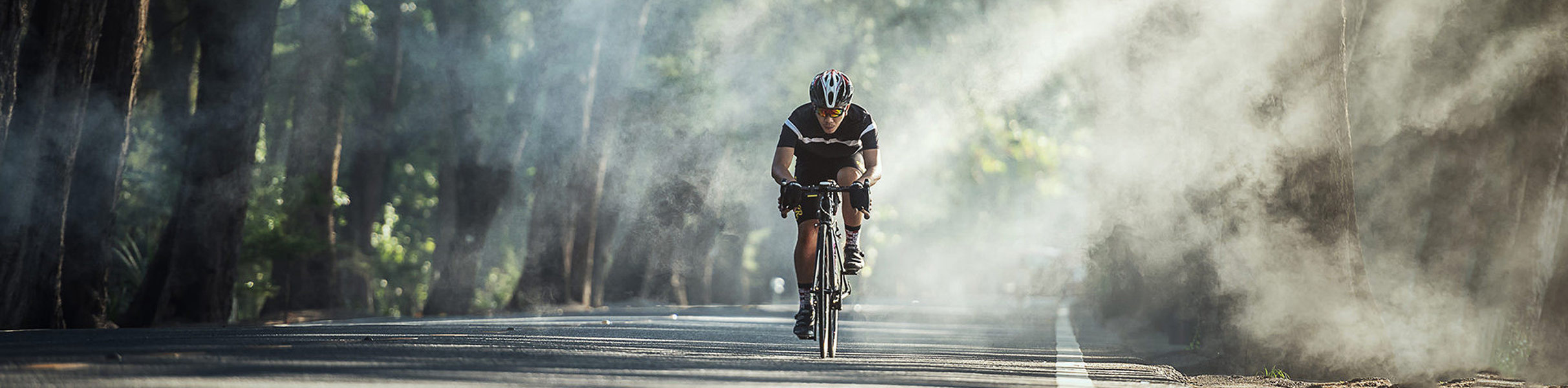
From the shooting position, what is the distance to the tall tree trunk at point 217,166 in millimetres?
19234

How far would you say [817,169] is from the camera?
10.5 m

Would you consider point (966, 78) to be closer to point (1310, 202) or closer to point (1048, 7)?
point (1048, 7)

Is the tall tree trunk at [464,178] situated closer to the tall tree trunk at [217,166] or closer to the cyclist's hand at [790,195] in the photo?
the tall tree trunk at [217,166]

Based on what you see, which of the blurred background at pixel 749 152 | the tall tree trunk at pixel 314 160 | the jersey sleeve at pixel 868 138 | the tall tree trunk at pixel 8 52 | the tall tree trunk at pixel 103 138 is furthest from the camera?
the tall tree trunk at pixel 314 160

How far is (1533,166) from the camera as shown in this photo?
49.1ft

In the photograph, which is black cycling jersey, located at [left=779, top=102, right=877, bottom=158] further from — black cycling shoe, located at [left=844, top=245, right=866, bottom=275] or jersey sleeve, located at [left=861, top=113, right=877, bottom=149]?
black cycling shoe, located at [left=844, top=245, right=866, bottom=275]

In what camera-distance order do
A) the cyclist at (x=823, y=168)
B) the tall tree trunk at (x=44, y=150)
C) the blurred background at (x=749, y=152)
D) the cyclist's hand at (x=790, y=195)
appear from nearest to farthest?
the cyclist's hand at (x=790, y=195) < the cyclist at (x=823, y=168) < the blurred background at (x=749, y=152) < the tall tree trunk at (x=44, y=150)

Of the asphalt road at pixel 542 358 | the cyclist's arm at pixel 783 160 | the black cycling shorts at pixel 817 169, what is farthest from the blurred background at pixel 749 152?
the cyclist's arm at pixel 783 160

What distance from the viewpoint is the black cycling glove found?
9906mm

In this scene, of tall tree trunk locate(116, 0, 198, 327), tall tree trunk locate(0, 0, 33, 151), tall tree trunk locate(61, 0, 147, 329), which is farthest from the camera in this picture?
tall tree trunk locate(116, 0, 198, 327)

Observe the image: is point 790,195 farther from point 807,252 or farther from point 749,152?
point 749,152

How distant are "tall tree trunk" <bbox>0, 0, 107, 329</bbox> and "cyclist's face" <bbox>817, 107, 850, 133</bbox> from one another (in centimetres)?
843

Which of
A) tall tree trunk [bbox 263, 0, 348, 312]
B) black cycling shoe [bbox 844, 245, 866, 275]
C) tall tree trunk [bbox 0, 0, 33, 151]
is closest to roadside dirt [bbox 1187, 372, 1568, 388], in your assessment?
black cycling shoe [bbox 844, 245, 866, 275]

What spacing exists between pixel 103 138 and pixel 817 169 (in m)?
9.69
